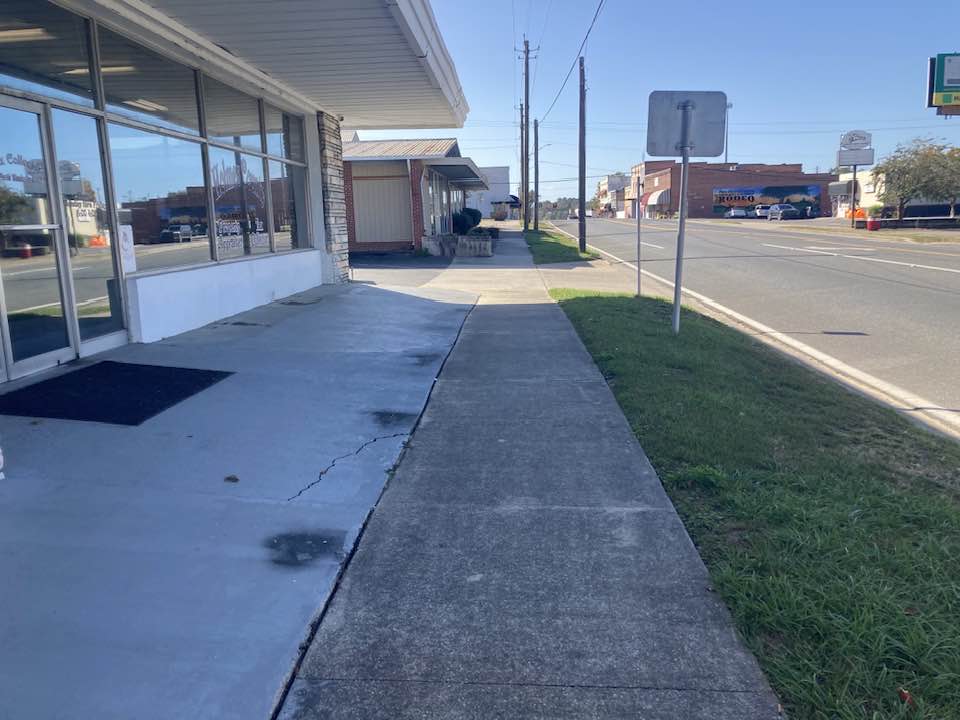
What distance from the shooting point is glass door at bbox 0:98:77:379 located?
6.29 m

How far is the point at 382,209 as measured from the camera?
26.2 meters

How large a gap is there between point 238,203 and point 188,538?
805 cm

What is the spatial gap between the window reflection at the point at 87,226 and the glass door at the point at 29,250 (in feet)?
0.64

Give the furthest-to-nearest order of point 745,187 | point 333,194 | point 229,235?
point 745,187
point 333,194
point 229,235

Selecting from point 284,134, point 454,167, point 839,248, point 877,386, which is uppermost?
point 454,167

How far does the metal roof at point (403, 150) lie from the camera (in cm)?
2453

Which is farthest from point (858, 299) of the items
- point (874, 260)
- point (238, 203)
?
point (238, 203)

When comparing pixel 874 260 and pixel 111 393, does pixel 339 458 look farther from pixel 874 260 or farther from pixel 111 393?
pixel 874 260

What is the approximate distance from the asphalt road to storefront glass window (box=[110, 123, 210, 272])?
829 cm

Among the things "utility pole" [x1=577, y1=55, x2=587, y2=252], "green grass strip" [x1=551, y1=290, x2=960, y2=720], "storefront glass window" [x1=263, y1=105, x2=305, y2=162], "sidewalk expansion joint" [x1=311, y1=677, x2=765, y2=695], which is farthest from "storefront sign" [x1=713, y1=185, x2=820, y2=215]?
"sidewalk expansion joint" [x1=311, y1=677, x2=765, y2=695]

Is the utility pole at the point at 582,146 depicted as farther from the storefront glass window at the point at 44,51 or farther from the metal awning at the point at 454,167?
the storefront glass window at the point at 44,51

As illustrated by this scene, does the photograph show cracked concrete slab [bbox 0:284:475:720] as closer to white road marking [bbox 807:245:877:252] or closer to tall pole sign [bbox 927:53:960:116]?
white road marking [bbox 807:245:877:252]

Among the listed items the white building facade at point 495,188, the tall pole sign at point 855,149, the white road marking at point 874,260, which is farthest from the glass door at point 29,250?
the white building facade at point 495,188

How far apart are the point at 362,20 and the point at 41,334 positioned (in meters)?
4.57
